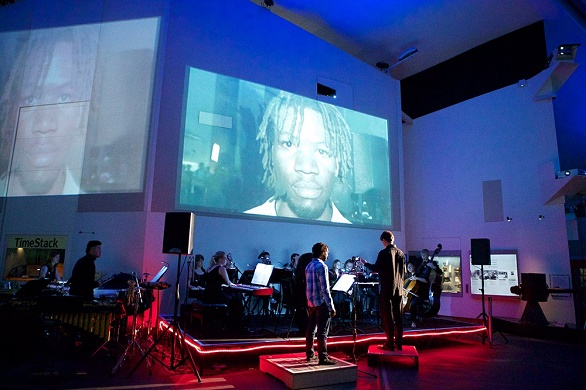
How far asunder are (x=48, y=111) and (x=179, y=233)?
6.23 meters

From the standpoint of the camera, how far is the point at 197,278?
310 inches

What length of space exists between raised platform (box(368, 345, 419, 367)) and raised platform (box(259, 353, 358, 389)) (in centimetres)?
86

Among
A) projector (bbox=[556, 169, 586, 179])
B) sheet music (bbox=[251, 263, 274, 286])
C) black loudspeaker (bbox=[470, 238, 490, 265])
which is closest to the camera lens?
sheet music (bbox=[251, 263, 274, 286])

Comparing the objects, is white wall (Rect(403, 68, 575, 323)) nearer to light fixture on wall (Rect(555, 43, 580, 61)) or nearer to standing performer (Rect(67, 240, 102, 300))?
light fixture on wall (Rect(555, 43, 580, 61))

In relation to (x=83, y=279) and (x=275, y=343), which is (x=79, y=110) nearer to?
(x=83, y=279)

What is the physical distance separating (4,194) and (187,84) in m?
4.87

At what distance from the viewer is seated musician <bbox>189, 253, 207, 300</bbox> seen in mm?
7070

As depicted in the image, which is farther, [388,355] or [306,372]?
[388,355]

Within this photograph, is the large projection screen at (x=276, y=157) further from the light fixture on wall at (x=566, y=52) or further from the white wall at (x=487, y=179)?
the light fixture on wall at (x=566, y=52)

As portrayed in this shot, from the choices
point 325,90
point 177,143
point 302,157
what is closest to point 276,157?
point 302,157

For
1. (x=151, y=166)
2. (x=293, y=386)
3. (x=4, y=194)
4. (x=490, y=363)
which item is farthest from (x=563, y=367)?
(x=4, y=194)

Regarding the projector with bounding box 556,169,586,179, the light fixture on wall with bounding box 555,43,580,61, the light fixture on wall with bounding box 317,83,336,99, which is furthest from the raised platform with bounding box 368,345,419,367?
the light fixture on wall with bounding box 555,43,580,61

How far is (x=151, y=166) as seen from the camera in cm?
821

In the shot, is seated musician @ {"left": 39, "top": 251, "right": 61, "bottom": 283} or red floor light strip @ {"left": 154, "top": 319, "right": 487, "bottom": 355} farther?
seated musician @ {"left": 39, "top": 251, "right": 61, "bottom": 283}
